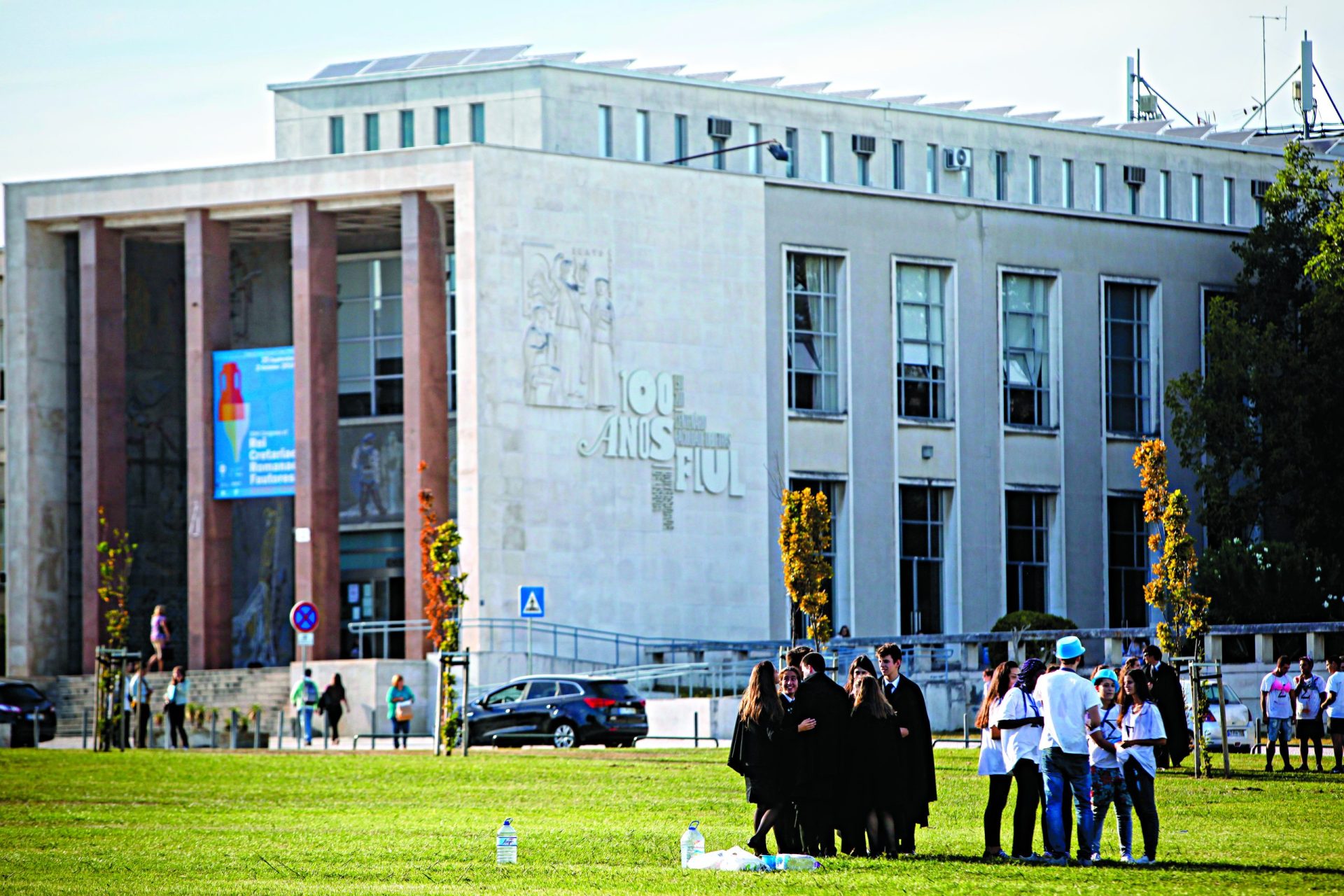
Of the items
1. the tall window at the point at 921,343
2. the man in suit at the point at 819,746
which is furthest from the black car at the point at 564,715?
the man in suit at the point at 819,746

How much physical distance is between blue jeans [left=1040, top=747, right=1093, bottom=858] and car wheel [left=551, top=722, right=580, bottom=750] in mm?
22180

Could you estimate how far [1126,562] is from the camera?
57094 millimetres

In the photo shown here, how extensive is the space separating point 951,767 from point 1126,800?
40.4 ft

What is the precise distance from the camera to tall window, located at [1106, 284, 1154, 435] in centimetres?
5703

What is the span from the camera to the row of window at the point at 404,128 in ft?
215

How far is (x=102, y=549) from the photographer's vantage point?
47.5 meters

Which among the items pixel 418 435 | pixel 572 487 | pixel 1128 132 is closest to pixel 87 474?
pixel 418 435

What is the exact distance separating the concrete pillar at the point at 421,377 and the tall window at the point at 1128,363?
1771 cm

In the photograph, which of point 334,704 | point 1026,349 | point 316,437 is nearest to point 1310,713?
point 334,704

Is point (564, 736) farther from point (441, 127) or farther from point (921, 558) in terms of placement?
point (441, 127)

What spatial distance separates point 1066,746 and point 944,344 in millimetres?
38950

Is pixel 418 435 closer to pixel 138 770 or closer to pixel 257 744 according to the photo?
pixel 257 744

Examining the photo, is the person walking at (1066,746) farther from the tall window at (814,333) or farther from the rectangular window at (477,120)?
the rectangular window at (477,120)

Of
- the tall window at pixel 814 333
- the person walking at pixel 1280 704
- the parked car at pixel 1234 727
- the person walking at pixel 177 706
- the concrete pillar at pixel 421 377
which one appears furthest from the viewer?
the tall window at pixel 814 333
